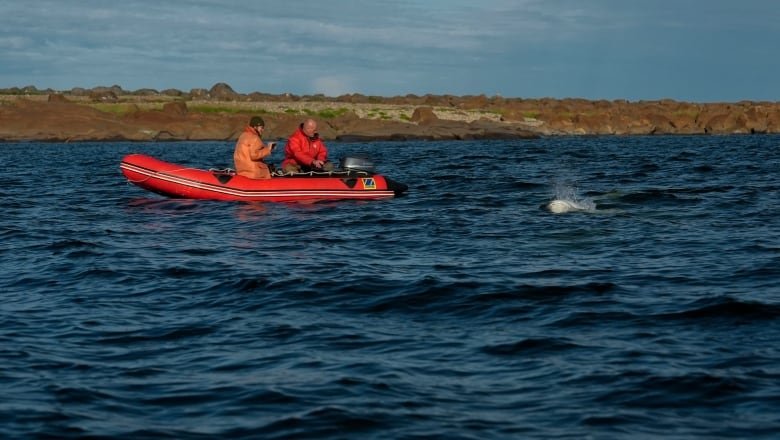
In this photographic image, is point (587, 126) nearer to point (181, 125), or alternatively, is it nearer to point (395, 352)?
point (181, 125)

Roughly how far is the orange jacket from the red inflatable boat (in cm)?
18

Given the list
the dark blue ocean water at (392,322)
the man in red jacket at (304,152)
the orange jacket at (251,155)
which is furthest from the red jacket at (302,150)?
the dark blue ocean water at (392,322)

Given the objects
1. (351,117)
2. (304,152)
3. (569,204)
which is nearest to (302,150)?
(304,152)

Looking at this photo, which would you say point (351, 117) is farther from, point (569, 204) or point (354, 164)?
point (569, 204)

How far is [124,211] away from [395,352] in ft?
38.5

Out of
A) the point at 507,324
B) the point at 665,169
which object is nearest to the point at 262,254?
the point at 507,324

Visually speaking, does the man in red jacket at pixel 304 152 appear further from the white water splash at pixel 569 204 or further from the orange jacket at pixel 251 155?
the white water splash at pixel 569 204

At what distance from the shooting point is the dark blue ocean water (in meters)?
6.64

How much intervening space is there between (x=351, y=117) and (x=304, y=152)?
146 feet

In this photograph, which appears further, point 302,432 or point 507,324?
point 507,324

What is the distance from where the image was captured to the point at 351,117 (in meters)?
64.6

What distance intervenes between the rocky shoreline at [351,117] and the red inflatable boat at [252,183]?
3962 cm

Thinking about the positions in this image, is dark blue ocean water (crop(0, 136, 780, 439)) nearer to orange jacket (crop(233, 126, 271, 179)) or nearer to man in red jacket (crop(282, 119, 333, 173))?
orange jacket (crop(233, 126, 271, 179))

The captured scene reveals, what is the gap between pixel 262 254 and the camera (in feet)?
43.3
